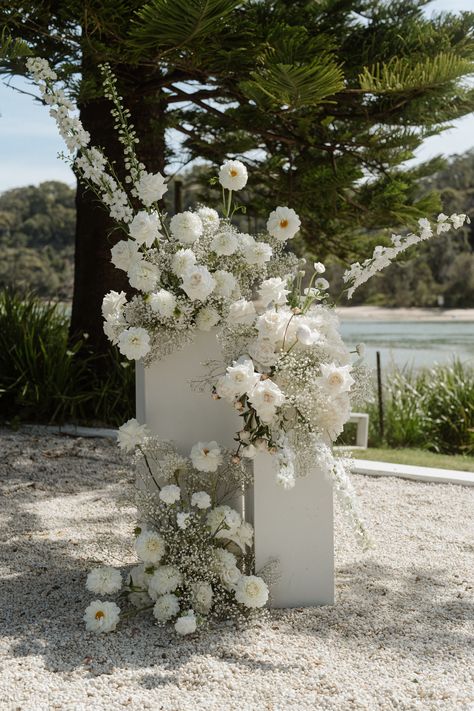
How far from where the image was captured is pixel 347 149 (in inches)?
216

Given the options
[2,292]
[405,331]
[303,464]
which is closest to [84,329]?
[2,292]

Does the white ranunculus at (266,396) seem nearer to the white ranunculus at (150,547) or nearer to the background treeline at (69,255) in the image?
the white ranunculus at (150,547)

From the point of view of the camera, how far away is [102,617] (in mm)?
2279

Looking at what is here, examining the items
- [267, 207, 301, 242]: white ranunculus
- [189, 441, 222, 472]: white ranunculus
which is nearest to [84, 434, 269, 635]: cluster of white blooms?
[189, 441, 222, 472]: white ranunculus

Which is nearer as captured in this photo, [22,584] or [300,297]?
[300,297]

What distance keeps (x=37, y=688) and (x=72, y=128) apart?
173 centimetres

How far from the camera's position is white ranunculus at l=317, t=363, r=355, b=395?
2.23 meters

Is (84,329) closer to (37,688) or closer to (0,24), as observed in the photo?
(0,24)

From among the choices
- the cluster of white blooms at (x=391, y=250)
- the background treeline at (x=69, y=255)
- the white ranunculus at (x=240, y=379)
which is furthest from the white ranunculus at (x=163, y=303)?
the background treeline at (x=69, y=255)

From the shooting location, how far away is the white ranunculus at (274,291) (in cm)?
239

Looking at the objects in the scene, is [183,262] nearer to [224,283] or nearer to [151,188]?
[224,283]

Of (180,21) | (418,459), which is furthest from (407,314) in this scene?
(180,21)

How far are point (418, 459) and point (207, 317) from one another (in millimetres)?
3322

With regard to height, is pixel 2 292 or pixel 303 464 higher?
pixel 2 292
